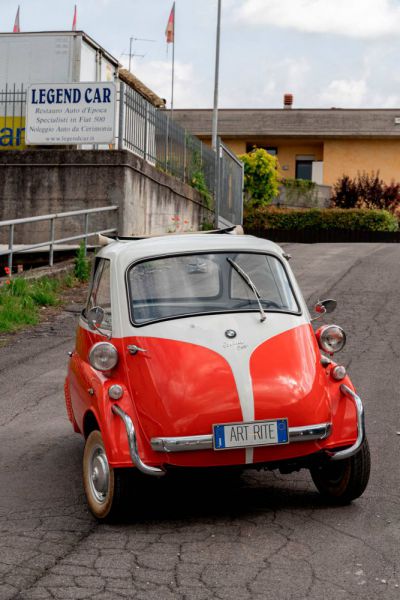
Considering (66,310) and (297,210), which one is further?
(297,210)

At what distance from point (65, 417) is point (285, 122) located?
143ft

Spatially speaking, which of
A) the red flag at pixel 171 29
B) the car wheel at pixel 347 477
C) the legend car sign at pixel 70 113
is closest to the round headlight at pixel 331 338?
the car wheel at pixel 347 477

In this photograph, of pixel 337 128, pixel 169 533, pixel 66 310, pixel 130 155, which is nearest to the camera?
pixel 169 533

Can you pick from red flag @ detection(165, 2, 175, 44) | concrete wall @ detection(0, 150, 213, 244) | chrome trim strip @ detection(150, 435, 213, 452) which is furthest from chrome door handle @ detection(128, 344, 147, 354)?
red flag @ detection(165, 2, 175, 44)

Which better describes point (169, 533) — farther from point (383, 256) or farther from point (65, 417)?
point (383, 256)

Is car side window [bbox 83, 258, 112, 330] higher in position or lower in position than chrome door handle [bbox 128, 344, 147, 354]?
higher

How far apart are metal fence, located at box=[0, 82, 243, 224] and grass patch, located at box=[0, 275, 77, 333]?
14.1 ft

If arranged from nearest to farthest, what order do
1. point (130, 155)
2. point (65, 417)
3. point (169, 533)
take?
point (169, 533), point (65, 417), point (130, 155)

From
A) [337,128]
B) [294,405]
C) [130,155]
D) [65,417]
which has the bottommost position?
[65,417]

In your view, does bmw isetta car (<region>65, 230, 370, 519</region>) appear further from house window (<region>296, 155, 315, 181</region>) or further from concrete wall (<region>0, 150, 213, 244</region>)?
house window (<region>296, 155, 315, 181</region>)

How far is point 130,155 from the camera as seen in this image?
18578 millimetres

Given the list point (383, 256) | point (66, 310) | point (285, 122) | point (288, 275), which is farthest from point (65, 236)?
point (285, 122)

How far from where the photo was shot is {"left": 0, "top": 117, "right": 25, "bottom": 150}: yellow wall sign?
66.8 ft

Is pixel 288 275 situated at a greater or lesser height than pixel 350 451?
greater
